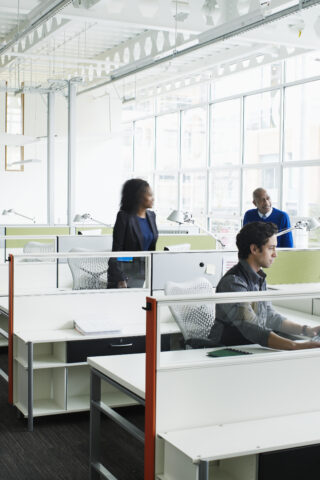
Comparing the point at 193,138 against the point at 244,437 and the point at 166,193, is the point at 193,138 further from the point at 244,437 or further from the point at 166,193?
the point at 244,437

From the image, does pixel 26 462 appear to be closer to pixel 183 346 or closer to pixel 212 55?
pixel 183 346

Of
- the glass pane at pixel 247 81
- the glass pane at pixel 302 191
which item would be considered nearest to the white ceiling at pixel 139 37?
the glass pane at pixel 247 81

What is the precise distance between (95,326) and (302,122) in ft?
22.6

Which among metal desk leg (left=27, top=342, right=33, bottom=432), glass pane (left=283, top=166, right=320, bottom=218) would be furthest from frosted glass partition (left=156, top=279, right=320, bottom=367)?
glass pane (left=283, top=166, right=320, bottom=218)

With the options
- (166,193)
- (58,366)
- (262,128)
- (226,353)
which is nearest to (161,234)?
(58,366)

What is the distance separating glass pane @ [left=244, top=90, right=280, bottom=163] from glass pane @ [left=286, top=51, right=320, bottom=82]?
40cm

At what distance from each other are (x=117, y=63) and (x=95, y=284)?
6088 mm

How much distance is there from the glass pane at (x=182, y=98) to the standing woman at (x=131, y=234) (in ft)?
26.9

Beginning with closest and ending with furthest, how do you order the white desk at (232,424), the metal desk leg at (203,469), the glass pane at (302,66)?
the metal desk leg at (203,469) → the white desk at (232,424) → the glass pane at (302,66)

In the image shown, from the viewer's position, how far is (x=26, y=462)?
133 inches

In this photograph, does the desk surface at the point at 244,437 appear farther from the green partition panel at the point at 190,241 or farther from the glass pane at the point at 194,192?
the glass pane at the point at 194,192

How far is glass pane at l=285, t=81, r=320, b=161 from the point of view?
978 centimetres

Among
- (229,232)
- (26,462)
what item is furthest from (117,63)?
(26,462)

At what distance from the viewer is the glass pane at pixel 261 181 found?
34.7 feet
